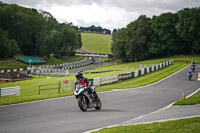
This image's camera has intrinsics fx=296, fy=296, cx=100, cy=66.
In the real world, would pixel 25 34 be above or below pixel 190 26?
below

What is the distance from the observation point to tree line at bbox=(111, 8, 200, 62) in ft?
314

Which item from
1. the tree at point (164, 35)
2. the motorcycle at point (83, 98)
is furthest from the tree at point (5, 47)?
the motorcycle at point (83, 98)

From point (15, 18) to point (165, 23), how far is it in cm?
5060

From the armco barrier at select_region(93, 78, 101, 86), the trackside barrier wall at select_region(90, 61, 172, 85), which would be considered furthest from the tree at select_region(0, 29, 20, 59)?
the armco barrier at select_region(93, 78, 101, 86)

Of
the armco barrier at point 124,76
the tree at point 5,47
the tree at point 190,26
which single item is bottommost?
the armco barrier at point 124,76

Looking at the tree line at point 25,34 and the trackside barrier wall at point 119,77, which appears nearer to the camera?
the trackside barrier wall at point 119,77

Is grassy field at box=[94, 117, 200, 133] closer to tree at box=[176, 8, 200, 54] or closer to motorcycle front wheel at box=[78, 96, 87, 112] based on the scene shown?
motorcycle front wheel at box=[78, 96, 87, 112]

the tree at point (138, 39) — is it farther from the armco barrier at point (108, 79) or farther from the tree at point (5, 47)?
the armco barrier at point (108, 79)

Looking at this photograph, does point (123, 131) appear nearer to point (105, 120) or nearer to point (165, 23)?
point (105, 120)

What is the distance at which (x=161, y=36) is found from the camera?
322ft

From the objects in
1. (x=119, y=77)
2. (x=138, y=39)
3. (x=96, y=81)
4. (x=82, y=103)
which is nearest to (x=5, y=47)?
(x=138, y=39)

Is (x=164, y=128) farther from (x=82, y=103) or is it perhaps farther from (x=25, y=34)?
(x=25, y=34)

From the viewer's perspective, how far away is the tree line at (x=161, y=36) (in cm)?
9569

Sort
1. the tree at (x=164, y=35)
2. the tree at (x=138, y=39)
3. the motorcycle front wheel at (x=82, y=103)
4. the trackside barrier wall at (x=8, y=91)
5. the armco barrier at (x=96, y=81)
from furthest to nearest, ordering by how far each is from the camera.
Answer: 1. the tree at (x=164, y=35)
2. the tree at (x=138, y=39)
3. the armco barrier at (x=96, y=81)
4. the trackside barrier wall at (x=8, y=91)
5. the motorcycle front wheel at (x=82, y=103)
